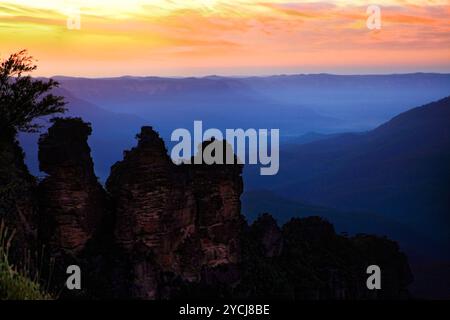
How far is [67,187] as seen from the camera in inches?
1231

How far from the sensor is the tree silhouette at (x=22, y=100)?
27.1 metres

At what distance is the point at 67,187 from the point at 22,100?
5.50 metres

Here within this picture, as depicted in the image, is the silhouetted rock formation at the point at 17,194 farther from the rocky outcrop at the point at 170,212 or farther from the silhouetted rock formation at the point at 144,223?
the rocky outcrop at the point at 170,212

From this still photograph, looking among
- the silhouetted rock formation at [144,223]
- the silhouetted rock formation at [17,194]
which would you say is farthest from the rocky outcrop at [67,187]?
the silhouetted rock formation at [17,194]

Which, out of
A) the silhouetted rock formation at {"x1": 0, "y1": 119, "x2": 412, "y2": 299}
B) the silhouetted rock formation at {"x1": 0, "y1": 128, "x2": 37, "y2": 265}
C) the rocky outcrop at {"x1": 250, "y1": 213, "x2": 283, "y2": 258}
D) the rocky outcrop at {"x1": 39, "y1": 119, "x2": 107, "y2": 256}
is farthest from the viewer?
the rocky outcrop at {"x1": 250, "y1": 213, "x2": 283, "y2": 258}

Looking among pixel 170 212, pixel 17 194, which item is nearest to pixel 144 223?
pixel 170 212

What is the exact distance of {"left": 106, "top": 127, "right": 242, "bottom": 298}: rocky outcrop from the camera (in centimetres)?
3406

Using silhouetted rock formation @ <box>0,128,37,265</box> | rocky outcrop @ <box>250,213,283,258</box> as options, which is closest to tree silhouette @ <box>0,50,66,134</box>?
silhouetted rock formation @ <box>0,128,37,265</box>

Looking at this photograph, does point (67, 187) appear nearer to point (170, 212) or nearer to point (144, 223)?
point (144, 223)

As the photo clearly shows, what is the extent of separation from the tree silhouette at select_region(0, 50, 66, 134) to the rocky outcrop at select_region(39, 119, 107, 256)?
78.4 inches

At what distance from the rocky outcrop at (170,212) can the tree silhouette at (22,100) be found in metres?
6.42

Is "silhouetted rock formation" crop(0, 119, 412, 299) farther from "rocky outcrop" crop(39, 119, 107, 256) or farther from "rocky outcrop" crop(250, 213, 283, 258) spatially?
"rocky outcrop" crop(250, 213, 283, 258)

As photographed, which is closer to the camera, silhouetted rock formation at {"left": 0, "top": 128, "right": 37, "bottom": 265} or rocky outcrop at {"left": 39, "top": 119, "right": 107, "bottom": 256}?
silhouetted rock formation at {"left": 0, "top": 128, "right": 37, "bottom": 265}
